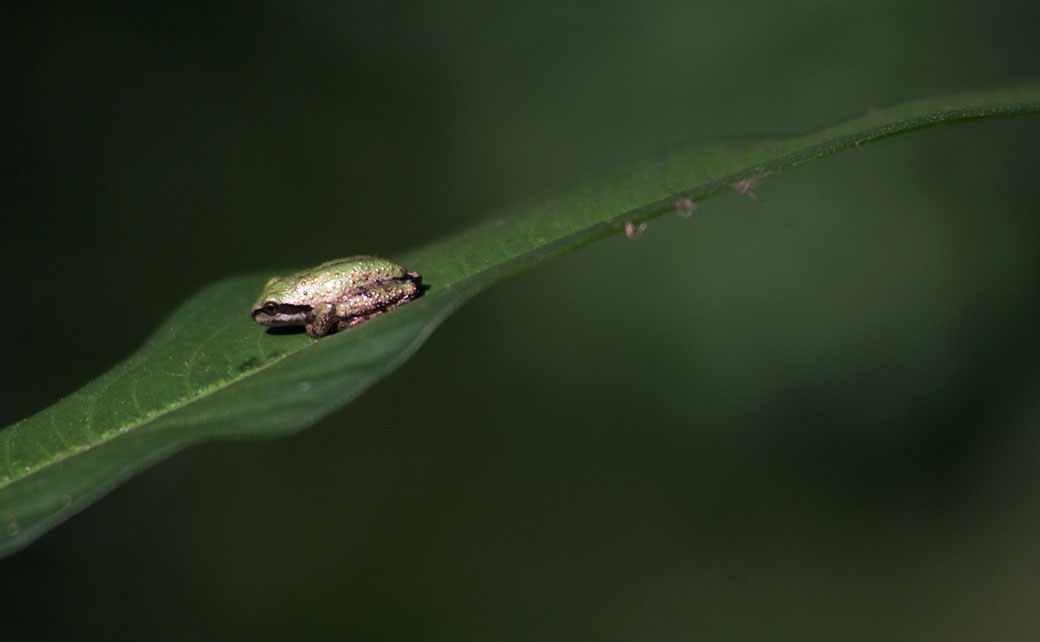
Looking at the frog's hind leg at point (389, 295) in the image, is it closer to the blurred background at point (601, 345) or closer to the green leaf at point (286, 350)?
the green leaf at point (286, 350)

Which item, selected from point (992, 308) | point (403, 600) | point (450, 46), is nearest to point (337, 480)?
point (403, 600)

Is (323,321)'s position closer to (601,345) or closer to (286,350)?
(286,350)

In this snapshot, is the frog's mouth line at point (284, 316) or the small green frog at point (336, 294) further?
the small green frog at point (336, 294)

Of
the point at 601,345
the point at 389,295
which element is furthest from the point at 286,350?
the point at 601,345

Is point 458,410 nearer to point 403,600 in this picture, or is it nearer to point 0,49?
point 403,600

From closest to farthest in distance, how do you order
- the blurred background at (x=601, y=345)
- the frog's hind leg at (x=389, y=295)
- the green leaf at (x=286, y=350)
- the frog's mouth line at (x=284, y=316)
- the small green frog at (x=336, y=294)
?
the green leaf at (x=286, y=350), the frog's mouth line at (x=284, y=316), the small green frog at (x=336, y=294), the frog's hind leg at (x=389, y=295), the blurred background at (x=601, y=345)

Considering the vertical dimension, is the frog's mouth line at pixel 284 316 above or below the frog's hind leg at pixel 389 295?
above

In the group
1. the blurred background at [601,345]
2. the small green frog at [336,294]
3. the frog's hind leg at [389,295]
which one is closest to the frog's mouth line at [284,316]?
the small green frog at [336,294]

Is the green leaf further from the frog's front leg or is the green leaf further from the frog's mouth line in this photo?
the frog's front leg
